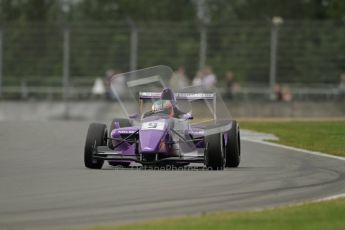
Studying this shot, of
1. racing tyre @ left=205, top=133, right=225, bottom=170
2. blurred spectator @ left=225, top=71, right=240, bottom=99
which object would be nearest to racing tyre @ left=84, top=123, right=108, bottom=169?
racing tyre @ left=205, top=133, right=225, bottom=170

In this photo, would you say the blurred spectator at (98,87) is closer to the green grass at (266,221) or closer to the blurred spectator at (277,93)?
the blurred spectator at (277,93)

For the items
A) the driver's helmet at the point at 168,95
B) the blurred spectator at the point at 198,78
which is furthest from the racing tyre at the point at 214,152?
the blurred spectator at the point at 198,78

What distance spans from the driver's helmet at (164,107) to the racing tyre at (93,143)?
78cm

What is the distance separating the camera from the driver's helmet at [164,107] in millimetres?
16453

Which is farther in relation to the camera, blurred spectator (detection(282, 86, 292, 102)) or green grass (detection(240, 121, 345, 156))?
blurred spectator (detection(282, 86, 292, 102))

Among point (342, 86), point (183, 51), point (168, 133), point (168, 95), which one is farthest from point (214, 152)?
point (342, 86)

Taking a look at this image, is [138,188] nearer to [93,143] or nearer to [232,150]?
[93,143]

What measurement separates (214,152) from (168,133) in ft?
2.39

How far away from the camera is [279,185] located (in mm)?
13461

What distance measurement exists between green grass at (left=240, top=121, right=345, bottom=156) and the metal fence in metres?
6.68

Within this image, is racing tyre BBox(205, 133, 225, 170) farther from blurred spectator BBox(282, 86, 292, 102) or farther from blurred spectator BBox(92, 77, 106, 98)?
blurred spectator BBox(92, 77, 106, 98)

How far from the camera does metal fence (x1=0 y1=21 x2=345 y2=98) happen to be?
36.5 m

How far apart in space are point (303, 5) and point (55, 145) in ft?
157

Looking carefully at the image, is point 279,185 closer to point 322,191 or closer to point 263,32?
point 322,191
